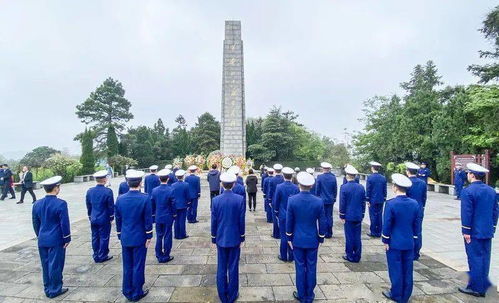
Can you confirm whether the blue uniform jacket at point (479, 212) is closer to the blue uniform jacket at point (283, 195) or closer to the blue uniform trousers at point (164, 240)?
the blue uniform jacket at point (283, 195)

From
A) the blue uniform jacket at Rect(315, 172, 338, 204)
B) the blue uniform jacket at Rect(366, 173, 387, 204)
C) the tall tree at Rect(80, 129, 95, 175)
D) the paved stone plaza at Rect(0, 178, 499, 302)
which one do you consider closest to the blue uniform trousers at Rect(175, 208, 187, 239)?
the paved stone plaza at Rect(0, 178, 499, 302)

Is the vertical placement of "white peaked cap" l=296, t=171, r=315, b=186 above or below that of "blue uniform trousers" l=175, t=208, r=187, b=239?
above

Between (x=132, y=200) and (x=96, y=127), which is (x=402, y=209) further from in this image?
(x=96, y=127)

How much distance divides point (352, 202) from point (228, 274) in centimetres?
292

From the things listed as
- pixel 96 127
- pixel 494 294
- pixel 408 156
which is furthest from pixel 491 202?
pixel 96 127

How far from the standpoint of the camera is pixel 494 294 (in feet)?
14.0

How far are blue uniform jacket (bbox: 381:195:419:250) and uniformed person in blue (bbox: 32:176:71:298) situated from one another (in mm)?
4628

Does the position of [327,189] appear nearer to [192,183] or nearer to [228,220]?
[228,220]

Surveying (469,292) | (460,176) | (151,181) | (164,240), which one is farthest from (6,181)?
(460,176)

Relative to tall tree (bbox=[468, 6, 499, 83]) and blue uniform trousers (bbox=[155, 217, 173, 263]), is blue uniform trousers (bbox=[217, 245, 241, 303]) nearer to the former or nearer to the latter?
blue uniform trousers (bbox=[155, 217, 173, 263])

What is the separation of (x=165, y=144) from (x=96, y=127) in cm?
975

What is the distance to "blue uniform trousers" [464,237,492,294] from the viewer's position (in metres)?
4.23

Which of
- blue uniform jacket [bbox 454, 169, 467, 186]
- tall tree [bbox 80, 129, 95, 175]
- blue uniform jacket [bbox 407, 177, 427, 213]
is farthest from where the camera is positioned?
tall tree [bbox 80, 129, 95, 175]

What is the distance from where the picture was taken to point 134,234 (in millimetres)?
4199
